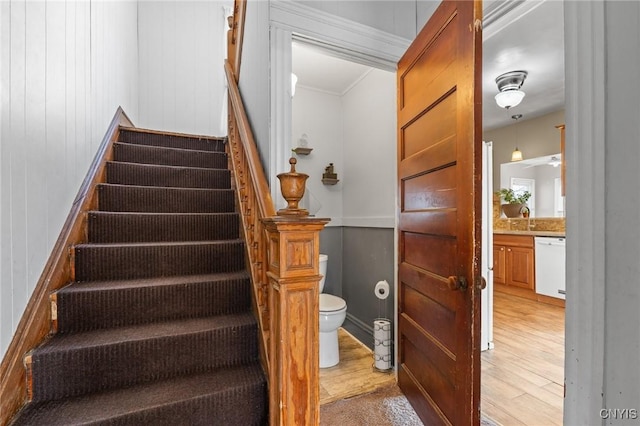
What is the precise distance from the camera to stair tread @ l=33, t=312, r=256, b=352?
1299 mm

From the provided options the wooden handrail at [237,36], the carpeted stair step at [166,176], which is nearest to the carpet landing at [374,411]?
the carpeted stair step at [166,176]

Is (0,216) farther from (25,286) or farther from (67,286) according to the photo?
(67,286)

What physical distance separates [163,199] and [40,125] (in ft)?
2.87

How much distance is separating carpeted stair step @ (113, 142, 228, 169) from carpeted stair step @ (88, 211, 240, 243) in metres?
0.77

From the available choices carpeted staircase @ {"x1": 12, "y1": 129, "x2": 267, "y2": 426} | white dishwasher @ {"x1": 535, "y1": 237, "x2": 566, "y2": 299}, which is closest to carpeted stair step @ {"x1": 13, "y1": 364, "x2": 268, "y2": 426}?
carpeted staircase @ {"x1": 12, "y1": 129, "x2": 267, "y2": 426}

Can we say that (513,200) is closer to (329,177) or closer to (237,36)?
(329,177)

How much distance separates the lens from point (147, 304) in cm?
157

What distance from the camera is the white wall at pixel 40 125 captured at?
3.63 ft

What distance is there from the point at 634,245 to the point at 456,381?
1.12 metres

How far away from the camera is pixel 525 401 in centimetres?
189

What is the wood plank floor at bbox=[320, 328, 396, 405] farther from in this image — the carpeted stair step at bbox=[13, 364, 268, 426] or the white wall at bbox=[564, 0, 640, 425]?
the white wall at bbox=[564, 0, 640, 425]

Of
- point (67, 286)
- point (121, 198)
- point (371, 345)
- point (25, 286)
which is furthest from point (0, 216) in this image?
point (371, 345)

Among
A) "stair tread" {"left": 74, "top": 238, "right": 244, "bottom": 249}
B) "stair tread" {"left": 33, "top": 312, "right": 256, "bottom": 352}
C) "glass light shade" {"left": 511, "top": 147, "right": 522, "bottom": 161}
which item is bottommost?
"stair tread" {"left": 33, "top": 312, "right": 256, "bottom": 352}

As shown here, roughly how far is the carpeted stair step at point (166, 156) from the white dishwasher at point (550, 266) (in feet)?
13.6
